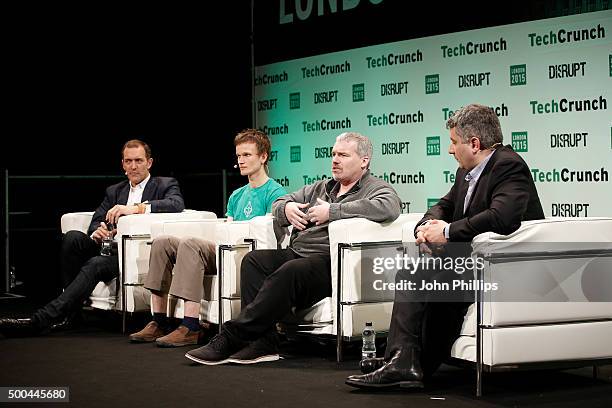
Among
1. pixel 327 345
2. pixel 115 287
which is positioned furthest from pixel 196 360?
pixel 115 287

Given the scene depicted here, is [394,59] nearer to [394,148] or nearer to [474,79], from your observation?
[394,148]

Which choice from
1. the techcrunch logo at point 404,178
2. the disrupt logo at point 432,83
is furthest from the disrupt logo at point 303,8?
the techcrunch logo at point 404,178

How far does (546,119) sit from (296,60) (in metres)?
2.47

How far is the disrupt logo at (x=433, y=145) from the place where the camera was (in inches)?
247

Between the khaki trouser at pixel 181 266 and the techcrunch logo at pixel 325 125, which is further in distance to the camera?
the techcrunch logo at pixel 325 125

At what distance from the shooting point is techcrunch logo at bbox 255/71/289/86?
7629mm

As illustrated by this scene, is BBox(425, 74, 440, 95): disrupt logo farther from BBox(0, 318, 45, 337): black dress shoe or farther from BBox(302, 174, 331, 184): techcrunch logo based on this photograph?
BBox(0, 318, 45, 337): black dress shoe

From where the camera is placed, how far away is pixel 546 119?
5.59m


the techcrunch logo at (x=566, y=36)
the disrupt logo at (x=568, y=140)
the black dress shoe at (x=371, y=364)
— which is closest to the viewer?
the black dress shoe at (x=371, y=364)

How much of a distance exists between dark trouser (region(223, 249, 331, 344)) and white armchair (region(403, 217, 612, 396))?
94 cm

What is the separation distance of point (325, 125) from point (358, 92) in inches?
17.1

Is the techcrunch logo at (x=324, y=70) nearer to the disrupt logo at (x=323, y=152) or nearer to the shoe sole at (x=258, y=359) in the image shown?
the disrupt logo at (x=323, y=152)

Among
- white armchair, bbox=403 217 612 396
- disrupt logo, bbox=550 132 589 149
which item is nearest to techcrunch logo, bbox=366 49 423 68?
disrupt logo, bbox=550 132 589 149

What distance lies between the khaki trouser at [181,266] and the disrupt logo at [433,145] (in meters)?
1.73
